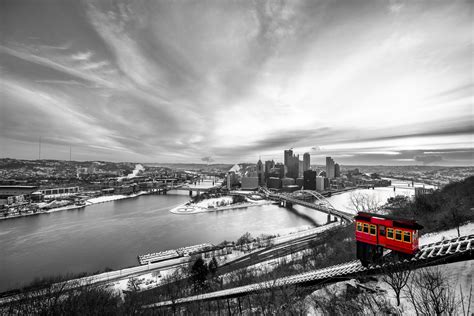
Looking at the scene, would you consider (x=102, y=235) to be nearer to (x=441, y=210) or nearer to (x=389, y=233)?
(x=389, y=233)

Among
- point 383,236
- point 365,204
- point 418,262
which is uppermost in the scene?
point 383,236

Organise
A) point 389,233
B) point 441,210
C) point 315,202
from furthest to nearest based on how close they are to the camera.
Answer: point 315,202
point 441,210
point 389,233

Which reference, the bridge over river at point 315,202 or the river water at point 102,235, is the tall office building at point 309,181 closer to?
the bridge over river at point 315,202

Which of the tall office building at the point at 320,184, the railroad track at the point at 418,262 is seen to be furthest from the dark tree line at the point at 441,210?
the tall office building at the point at 320,184

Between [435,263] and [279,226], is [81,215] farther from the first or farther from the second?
[435,263]

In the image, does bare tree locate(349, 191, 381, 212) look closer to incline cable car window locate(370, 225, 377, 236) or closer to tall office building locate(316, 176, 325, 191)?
incline cable car window locate(370, 225, 377, 236)

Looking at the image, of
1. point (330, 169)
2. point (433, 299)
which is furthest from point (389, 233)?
point (330, 169)

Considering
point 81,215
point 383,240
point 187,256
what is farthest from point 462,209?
point 81,215
